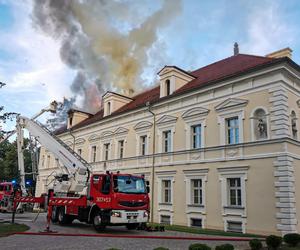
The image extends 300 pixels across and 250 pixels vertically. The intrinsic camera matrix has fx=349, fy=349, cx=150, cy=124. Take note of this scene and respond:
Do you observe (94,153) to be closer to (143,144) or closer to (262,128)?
(143,144)

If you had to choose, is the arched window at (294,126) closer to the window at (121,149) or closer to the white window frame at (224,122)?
the white window frame at (224,122)

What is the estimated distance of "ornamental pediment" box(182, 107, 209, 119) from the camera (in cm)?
2208

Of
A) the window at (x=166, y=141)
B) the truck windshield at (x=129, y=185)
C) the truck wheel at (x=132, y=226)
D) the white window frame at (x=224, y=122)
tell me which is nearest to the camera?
the truck windshield at (x=129, y=185)

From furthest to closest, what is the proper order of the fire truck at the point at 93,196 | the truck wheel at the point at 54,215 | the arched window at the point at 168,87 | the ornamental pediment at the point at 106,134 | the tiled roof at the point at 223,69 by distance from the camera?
the ornamental pediment at the point at 106,134 → the arched window at the point at 168,87 → the truck wheel at the point at 54,215 → the tiled roof at the point at 223,69 → the fire truck at the point at 93,196

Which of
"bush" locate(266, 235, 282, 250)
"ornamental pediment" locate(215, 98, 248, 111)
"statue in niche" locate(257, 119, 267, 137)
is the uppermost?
"ornamental pediment" locate(215, 98, 248, 111)

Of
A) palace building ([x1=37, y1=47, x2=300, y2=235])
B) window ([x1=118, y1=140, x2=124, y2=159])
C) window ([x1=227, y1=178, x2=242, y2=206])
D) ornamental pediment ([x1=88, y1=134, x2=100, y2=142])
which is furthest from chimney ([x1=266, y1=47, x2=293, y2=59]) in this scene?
ornamental pediment ([x1=88, y1=134, x2=100, y2=142])

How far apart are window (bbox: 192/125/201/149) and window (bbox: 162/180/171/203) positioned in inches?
133

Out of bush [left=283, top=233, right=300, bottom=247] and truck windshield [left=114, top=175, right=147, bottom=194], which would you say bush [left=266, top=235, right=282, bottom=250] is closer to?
bush [left=283, top=233, right=300, bottom=247]

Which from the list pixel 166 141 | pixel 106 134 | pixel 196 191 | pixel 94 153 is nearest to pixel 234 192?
pixel 196 191

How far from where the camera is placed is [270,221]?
57.3ft

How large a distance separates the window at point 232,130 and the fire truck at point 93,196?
19.1 feet

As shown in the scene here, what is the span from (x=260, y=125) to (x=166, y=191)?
842cm

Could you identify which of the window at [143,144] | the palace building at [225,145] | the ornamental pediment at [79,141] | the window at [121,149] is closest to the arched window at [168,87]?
the palace building at [225,145]

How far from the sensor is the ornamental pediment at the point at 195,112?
2208cm
